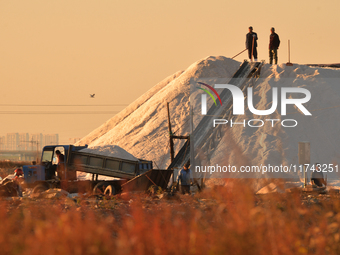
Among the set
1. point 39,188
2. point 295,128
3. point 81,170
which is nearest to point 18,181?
point 39,188

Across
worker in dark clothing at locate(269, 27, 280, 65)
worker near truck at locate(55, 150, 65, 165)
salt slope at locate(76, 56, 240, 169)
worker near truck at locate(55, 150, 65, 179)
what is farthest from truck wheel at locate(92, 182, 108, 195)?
worker in dark clothing at locate(269, 27, 280, 65)

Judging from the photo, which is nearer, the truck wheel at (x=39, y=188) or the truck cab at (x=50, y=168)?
the truck wheel at (x=39, y=188)

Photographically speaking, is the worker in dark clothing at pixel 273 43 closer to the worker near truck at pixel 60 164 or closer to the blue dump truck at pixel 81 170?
the blue dump truck at pixel 81 170

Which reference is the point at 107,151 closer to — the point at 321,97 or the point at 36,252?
the point at 321,97

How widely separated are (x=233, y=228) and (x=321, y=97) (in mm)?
33041

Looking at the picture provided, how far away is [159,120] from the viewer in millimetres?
40469

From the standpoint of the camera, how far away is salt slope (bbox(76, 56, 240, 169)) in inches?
1437

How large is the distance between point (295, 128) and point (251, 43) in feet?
22.8

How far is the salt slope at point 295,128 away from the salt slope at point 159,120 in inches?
186

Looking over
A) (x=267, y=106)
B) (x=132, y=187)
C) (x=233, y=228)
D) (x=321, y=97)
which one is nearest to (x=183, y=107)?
(x=267, y=106)

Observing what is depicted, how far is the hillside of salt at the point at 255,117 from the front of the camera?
103 ft

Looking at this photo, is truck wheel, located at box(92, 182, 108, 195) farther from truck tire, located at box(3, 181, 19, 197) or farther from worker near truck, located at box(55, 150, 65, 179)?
truck tire, located at box(3, 181, 19, 197)

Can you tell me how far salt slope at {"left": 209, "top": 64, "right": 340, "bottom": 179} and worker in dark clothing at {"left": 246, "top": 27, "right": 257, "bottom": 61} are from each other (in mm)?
3918

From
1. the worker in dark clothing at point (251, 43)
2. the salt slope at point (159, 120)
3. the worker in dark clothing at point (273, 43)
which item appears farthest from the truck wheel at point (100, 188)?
the worker in dark clothing at point (273, 43)
